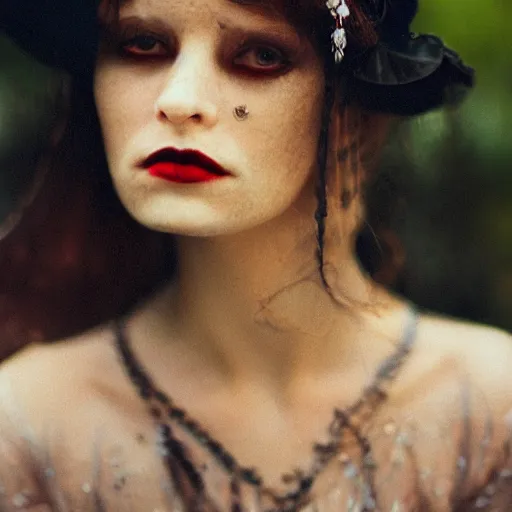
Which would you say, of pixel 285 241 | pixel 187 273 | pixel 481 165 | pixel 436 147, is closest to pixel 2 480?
pixel 187 273

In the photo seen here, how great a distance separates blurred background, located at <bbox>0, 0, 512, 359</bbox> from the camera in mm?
1491

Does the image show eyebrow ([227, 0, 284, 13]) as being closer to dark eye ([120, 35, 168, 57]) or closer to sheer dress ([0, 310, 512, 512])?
dark eye ([120, 35, 168, 57])

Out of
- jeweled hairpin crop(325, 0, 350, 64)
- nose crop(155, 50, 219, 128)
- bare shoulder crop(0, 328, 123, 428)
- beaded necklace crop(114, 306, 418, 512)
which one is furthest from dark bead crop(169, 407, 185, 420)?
jeweled hairpin crop(325, 0, 350, 64)

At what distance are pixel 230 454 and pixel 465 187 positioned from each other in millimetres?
1203

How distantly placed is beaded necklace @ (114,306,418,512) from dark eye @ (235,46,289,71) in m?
0.42

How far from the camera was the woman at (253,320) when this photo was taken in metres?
1.04

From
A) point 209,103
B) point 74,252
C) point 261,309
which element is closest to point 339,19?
point 209,103

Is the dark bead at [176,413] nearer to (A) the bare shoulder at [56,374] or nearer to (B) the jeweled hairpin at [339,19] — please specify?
(A) the bare shoulder at [56,374]

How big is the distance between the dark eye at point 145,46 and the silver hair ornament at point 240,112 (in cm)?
11

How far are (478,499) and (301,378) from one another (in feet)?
1.00

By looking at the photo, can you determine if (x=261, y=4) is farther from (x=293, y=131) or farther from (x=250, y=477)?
(x=250, y=477)

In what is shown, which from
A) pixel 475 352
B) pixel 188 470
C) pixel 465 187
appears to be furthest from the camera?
pixel 465 187

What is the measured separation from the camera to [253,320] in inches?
48.1

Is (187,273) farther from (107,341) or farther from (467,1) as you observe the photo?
(467,1)
